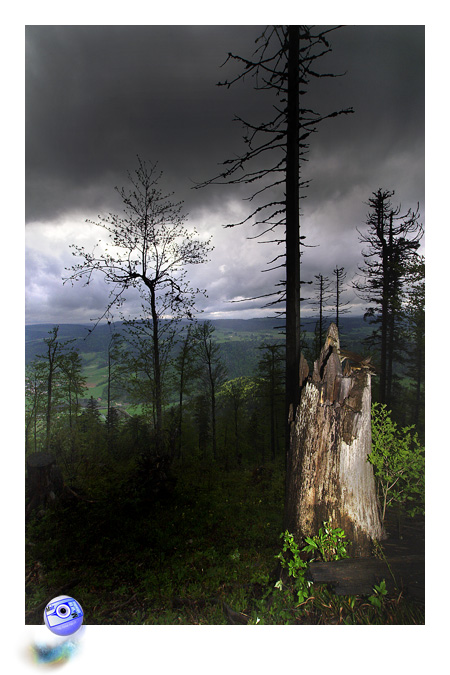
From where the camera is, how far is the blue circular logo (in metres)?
1.88

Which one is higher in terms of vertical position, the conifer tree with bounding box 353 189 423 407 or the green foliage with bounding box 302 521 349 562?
the conifer tree with bounding box 353 189 423 407

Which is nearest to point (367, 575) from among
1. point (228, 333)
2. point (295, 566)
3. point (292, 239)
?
point (295, 566)

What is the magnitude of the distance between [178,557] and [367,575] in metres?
1.53

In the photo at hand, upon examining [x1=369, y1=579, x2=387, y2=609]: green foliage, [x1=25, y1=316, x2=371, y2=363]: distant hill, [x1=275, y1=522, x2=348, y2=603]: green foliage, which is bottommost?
[x1=369, y1=579, x2=387, y2=609]: green foliage

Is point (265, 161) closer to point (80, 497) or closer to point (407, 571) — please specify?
point (407, 571)

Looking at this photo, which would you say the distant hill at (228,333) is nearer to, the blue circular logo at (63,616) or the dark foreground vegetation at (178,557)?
the dark foreground vegetation at (178,557)

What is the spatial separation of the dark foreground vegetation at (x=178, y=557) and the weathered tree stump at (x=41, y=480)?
0.11 meters

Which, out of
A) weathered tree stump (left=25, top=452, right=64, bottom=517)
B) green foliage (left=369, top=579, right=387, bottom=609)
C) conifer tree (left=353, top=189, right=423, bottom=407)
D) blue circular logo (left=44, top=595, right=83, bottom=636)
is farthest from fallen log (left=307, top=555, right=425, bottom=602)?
weathered tree stump (left=25, top=452, right=64, bottom=517)

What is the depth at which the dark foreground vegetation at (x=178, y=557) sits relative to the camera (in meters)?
1.87

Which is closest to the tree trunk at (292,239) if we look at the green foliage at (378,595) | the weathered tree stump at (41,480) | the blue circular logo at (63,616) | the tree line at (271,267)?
the tree line at (271,267)

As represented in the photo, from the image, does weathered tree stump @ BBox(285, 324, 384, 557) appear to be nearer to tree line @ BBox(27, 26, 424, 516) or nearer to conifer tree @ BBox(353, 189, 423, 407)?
→ tree line @ BBox(27, 26, 424, 516)

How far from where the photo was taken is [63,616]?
6.17 ft

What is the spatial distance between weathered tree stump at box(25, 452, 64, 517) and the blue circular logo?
0.85 m
